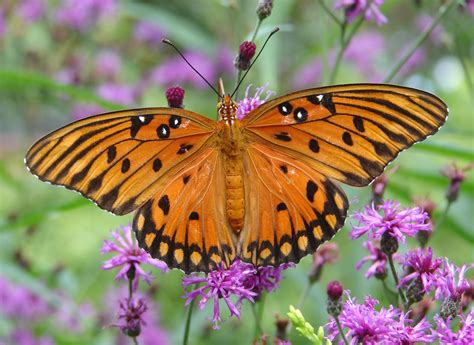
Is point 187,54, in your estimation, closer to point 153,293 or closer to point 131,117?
point 153,293

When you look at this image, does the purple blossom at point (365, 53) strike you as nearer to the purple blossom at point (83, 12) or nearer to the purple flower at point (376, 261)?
the purple blossom at point (83, 12)

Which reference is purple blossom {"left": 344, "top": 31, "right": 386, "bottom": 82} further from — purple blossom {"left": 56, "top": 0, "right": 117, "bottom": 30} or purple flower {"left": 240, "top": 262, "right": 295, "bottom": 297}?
purple flower {"left": 240, "top": 262, "right": 295, "bottom": 297}

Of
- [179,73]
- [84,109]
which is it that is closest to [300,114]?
[84,109]

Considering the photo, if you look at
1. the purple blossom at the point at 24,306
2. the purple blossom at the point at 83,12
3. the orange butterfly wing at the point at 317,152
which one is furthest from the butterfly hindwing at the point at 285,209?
the purple blossom at the point at 83,12

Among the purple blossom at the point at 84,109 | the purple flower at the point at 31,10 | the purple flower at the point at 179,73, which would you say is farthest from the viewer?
the purple flower at the point at 179,73

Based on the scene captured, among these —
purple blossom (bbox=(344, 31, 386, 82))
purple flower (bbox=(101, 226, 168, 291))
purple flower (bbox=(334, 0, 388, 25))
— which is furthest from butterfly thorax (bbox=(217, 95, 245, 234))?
purple blossom (bbox=(344, 31, 386, 82))

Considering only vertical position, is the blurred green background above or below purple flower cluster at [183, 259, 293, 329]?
above

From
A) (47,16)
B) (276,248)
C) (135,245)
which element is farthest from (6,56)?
(276,248)

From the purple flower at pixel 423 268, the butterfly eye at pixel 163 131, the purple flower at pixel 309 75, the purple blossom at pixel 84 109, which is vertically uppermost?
the purple flower at pixel 309 75
